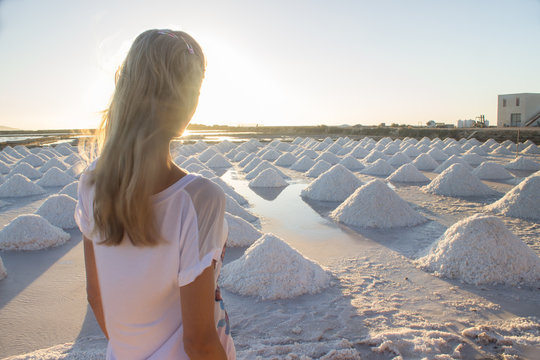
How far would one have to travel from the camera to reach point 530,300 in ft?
7.22

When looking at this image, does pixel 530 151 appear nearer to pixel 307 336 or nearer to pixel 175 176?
pixel 307 336

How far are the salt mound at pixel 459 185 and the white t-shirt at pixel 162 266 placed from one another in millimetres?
5505

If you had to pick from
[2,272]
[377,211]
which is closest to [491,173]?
[377,211]

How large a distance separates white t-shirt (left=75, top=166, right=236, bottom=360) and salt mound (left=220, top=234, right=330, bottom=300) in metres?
1.65

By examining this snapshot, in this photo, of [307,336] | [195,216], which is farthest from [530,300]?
[195,216]

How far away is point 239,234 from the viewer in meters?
3.35

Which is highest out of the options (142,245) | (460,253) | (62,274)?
(142,245)

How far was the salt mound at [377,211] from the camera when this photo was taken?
395 cm

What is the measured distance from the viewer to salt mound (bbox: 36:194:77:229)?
4.04 m

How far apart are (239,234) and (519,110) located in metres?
22.0

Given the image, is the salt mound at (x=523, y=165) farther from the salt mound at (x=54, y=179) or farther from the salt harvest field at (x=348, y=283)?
the salt mound at (x=54, y=179)

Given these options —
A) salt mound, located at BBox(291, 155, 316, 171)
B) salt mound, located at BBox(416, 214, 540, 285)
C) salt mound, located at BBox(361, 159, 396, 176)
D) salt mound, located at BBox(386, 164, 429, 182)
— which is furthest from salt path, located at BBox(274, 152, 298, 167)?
salt mound, located at BBox(416, 214, 540, 285)

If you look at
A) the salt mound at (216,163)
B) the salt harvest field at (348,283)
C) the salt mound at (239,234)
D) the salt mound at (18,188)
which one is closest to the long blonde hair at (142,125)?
the salt harvest field at (348,283)

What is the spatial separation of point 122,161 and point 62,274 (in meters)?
2.77
